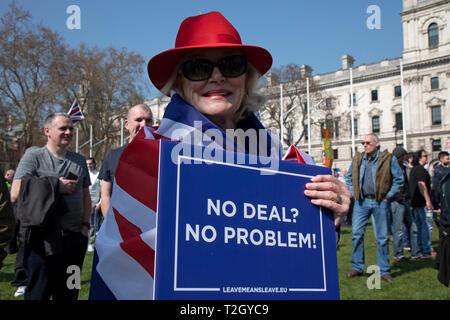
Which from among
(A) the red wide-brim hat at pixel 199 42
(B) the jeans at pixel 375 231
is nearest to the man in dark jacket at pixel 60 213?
(A) the red wide-brim hat at pixel 199 42

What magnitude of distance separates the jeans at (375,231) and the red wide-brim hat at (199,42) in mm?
4937

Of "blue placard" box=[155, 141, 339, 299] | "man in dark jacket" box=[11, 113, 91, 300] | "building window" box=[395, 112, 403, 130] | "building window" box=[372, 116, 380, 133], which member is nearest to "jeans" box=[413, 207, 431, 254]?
"man in dark jacket" box=[11, 113, 91, 300]

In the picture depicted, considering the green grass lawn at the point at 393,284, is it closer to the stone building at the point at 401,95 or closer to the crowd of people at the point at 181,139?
the crowd of people at the point at 181,139

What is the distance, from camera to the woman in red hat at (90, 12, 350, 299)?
1.20 m

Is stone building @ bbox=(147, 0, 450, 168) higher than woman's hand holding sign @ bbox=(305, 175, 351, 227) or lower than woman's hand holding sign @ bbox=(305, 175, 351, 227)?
higher

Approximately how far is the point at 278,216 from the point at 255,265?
0.18 metres

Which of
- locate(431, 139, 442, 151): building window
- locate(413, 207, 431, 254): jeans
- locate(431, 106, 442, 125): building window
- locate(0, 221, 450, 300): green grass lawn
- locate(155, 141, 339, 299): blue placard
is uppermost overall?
locate(431, 106, 442, 125): building window

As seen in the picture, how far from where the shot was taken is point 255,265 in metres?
1.26

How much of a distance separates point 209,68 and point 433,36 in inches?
1951

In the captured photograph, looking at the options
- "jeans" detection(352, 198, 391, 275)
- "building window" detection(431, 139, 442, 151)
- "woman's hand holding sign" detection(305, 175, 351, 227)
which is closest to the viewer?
"woman's hand holding sign" detection(305, 175, 351, 227)

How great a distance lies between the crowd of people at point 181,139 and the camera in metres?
1.55

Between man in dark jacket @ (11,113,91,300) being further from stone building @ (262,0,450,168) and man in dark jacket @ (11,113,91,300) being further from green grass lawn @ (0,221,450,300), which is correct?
stone building @ (262,0,450,168)

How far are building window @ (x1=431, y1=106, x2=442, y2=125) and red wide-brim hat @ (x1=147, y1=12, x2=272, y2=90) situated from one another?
49230mm

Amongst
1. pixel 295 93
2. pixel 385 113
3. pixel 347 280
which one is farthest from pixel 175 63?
pixel 385 113
